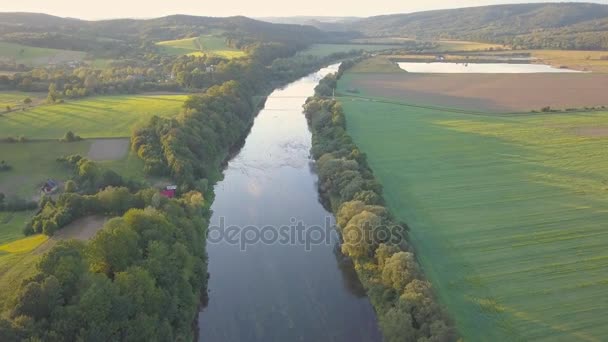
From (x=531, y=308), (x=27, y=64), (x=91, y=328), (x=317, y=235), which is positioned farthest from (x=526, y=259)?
(x=27, y=64)

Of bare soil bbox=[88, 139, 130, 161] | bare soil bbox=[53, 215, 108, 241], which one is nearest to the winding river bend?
bare soil bbox=[53, 215, 108, 241]

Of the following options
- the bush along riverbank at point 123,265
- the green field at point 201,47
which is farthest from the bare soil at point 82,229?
the green field at point 201,47

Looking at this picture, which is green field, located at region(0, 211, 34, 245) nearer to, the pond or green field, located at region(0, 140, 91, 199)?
green field, located at region(0, 140, 91, 199)

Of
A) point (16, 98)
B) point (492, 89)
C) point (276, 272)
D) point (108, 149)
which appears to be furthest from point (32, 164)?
point (492, 89)

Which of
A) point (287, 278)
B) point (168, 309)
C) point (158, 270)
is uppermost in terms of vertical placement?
point (158, 270)

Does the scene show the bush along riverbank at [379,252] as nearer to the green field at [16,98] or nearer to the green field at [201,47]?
the green field at [16,98]

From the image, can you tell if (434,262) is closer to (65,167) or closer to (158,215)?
(158,215)
